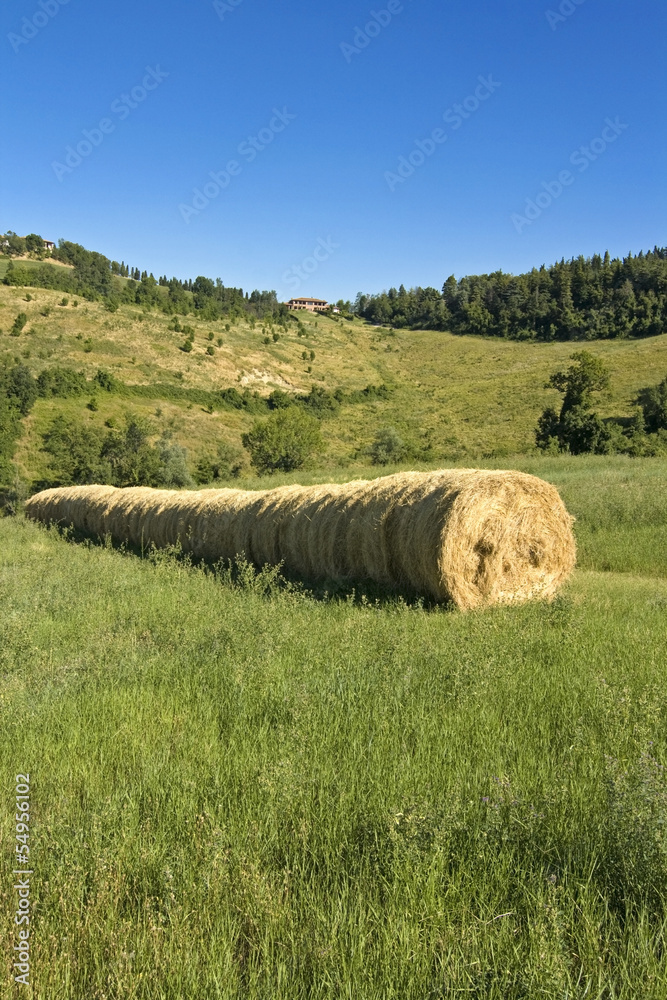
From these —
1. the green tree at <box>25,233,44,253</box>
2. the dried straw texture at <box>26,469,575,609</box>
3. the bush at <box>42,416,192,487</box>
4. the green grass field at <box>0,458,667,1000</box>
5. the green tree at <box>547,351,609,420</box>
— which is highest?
the green tree at <box>25,233,44,253</box>

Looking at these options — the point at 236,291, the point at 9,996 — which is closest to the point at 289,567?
the point at 9,996

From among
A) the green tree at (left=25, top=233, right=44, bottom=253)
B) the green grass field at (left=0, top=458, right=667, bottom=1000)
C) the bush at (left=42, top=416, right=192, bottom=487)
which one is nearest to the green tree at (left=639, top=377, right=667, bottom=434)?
the bush at (left=42, top=416, right=192, bottom=487)

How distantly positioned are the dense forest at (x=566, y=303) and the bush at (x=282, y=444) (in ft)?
189

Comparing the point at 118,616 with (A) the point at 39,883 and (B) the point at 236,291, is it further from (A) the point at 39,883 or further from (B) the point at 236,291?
(B) the point at 236,291

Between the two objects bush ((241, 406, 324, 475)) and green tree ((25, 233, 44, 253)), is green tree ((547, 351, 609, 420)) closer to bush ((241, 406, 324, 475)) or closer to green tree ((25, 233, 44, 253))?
bush ((241, 406, 324, 475))

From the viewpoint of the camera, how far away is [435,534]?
8.98m

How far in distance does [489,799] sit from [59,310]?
93.6 metres

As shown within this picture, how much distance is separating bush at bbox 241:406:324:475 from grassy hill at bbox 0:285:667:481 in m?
2.31

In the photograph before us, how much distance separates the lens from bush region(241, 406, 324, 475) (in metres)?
49.8

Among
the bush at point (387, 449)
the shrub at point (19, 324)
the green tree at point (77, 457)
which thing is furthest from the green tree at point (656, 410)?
the shrub at point (19, 324)

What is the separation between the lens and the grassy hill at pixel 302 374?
5959 centimetres

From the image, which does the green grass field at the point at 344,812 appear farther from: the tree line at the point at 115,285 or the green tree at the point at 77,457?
the tree line at the point at 115,285

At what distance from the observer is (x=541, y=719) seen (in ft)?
14.8

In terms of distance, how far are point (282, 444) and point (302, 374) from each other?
4805 cm
